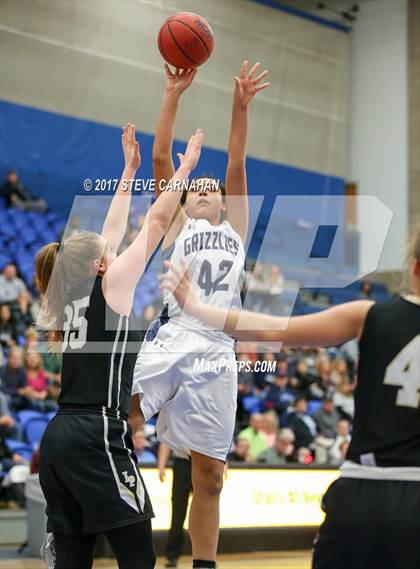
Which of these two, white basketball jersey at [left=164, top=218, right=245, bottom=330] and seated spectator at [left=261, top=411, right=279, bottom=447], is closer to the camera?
white basketball jersey at [left=164, top=218, right=245, bottom=330]

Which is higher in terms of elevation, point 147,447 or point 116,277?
point 116,277

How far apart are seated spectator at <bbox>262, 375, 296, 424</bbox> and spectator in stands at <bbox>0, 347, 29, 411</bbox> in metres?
3.40

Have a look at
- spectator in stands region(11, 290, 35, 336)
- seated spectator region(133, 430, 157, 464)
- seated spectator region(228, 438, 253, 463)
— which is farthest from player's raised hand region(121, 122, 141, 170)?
spectator in stands region(11, 290, 35, 336)

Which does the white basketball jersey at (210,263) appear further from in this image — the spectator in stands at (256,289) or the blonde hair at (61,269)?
the spectator in stands at (256,289)

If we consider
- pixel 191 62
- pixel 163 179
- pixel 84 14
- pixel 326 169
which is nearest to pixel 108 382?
pixel 163 179

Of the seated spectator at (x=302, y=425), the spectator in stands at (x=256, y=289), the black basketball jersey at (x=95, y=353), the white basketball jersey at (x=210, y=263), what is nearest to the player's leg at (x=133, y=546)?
→ the black basketball jersey at (x=95, y=353)

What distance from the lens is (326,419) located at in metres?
11.9

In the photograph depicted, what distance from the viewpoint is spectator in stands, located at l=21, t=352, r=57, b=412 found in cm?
1018

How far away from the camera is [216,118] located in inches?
381

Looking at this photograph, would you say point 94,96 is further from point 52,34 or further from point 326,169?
point 326,169

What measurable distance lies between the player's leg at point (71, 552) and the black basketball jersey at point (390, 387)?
4.00 ft

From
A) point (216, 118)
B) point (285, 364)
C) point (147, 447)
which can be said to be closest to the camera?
point (216, 118)

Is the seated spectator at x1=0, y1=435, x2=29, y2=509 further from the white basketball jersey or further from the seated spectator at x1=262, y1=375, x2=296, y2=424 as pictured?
the white basketball jersey

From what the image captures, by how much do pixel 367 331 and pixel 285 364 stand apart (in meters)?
10.1
